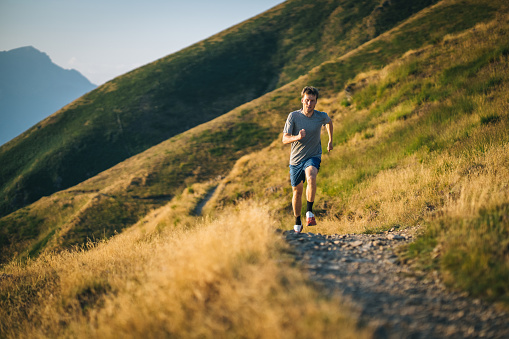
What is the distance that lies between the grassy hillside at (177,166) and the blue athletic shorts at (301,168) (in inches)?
710

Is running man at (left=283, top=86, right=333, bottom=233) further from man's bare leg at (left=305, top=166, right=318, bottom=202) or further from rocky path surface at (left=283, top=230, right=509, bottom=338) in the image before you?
rocky path surface at (left=283, top=230, right=509, bottom=338)

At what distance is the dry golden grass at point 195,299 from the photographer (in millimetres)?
2180

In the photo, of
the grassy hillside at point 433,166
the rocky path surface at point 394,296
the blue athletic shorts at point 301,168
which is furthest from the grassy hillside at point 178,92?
the rocky path surface at point 394,296

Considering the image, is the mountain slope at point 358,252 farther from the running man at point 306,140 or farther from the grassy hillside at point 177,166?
the grassy hillside at point 177,166

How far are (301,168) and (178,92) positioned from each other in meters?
54.5

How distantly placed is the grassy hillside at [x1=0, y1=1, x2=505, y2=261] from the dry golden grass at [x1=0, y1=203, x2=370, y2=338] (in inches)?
757

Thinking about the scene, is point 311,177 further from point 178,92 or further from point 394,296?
point 178,92

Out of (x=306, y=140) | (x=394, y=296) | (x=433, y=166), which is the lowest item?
(x=433, y=166)

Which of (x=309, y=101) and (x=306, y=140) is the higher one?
(x=309, y=101)

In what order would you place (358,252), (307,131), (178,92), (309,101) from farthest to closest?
(178,92), (307,131), (309,101), (358,252)

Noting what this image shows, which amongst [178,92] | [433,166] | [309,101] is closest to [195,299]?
[309,101]

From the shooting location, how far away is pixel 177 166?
3048 centimetres

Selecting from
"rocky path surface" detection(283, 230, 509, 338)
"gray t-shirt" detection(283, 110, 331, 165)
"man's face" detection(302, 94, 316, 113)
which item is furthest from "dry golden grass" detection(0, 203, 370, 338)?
"man's face" detection(302, 94, 316, 113)

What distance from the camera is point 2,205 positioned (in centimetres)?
3956
